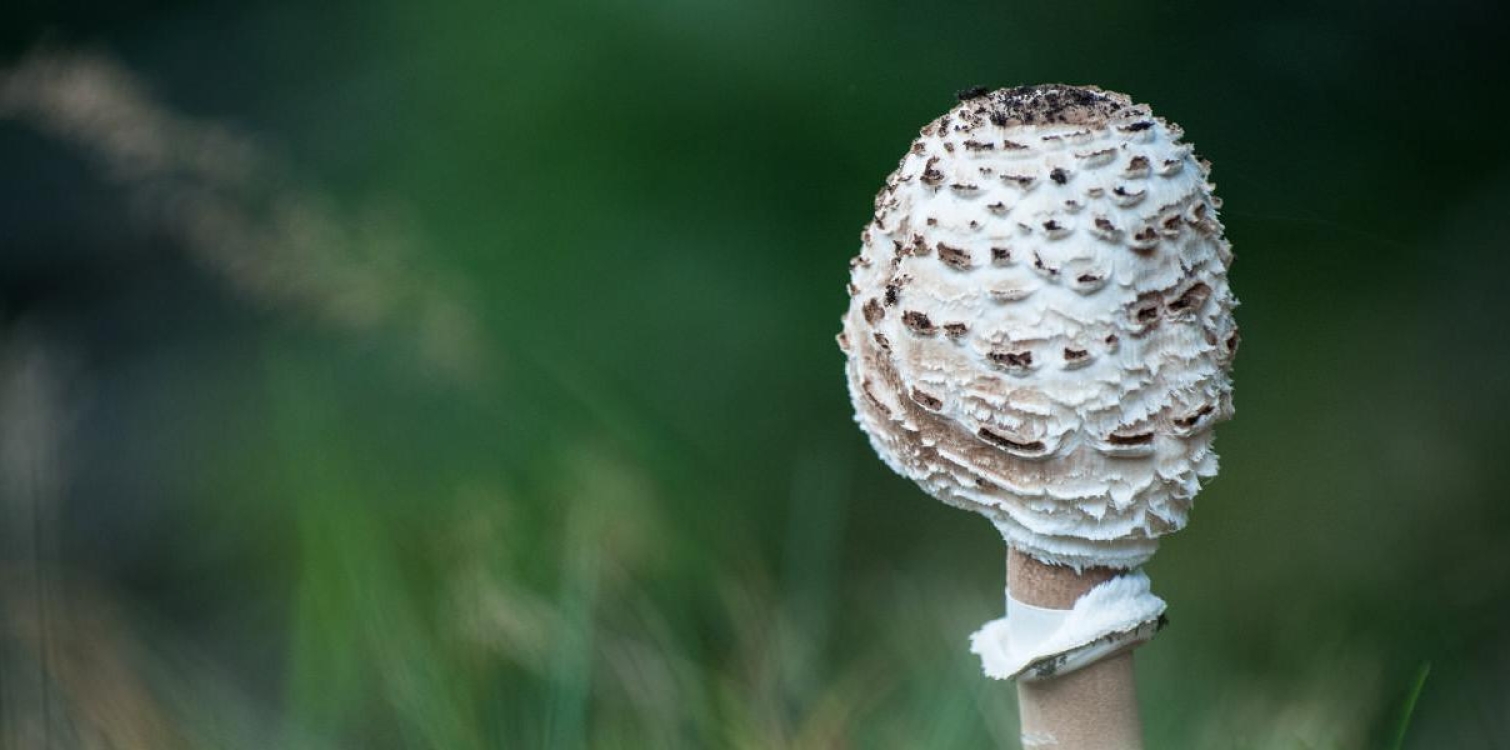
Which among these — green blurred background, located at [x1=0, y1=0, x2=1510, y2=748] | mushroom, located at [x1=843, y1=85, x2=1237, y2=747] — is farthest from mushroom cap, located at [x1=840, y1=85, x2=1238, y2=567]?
green blurred background, located at [x1=0, y1=0, x2=1510, y2=748]

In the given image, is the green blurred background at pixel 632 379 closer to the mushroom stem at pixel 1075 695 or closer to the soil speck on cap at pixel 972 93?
the mushroom stem at pixel 1075 695

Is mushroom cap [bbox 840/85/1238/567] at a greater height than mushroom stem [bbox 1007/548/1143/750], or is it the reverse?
mushroom cap [bbox 840/85/1238/567]

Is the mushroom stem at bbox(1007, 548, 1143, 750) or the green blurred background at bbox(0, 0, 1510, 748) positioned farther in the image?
the green blurred background at bbox(0, 0, 1510, 748)

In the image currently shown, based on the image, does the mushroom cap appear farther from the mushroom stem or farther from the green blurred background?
the green blurred background

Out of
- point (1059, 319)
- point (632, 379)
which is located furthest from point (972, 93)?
point (632, 379)

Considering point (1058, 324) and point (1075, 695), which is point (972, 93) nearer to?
point (1058, 324)

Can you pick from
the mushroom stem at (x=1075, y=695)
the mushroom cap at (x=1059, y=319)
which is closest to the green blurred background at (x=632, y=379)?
the mushroom stem at (x=1075, y=695)

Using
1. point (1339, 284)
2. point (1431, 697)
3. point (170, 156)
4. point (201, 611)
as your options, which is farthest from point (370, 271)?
point (1431, 697)
